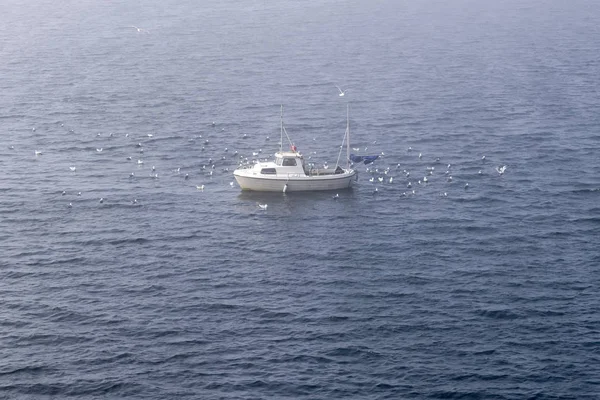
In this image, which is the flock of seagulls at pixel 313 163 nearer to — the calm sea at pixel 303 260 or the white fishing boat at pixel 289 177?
the calm sea at pixel 303 260

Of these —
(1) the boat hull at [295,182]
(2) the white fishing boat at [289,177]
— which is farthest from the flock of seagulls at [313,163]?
(2) the white fishing boat at [289,177]

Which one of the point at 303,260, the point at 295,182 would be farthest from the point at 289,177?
the point at 303,260

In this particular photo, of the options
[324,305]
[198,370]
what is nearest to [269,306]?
[324,305]

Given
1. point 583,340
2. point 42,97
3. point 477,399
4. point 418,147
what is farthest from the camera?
point 42,97

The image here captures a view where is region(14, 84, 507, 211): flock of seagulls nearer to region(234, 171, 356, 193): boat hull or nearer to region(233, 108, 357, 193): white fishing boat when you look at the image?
region(234, 171, 356, 193): boat hull

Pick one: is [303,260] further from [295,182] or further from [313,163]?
[313,163]

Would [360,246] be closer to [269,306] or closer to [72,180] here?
[269,306]
